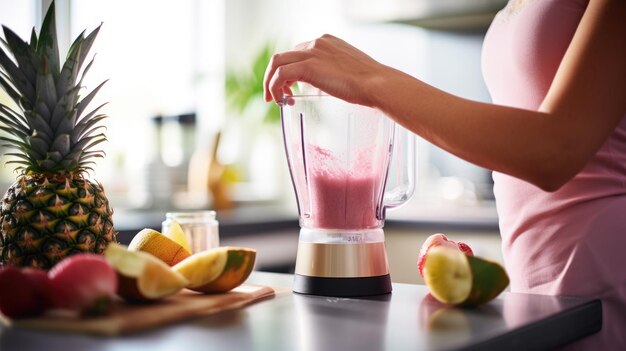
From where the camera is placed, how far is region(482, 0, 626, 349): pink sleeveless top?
3.75 feet

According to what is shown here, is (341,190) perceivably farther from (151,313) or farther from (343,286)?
(151,313)

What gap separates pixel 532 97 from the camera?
3.94 feet

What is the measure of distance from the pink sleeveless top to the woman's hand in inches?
10.7

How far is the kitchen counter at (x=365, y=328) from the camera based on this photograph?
2.53 feet

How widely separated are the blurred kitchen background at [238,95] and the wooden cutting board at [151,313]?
1762 millimetres

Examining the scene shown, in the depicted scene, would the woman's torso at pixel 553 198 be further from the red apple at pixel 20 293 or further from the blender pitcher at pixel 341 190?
the red apple at pixel 20 293

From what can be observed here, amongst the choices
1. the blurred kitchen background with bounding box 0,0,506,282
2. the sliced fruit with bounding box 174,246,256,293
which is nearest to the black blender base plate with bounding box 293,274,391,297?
the sliced fruit with bounding box 174,246,256,293

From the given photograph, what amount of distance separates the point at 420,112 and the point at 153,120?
240 cm

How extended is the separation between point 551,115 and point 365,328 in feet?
1.25

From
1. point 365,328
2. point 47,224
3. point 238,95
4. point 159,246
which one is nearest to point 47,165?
point 47,224

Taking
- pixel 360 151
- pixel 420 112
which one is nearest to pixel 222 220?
pixel 360 151

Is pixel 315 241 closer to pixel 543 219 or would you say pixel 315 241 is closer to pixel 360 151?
pixel 360 151

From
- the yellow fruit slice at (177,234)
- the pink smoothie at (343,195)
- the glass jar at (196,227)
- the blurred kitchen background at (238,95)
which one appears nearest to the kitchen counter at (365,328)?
the pink smoothie at (343,195)

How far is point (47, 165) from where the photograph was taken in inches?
47.1
